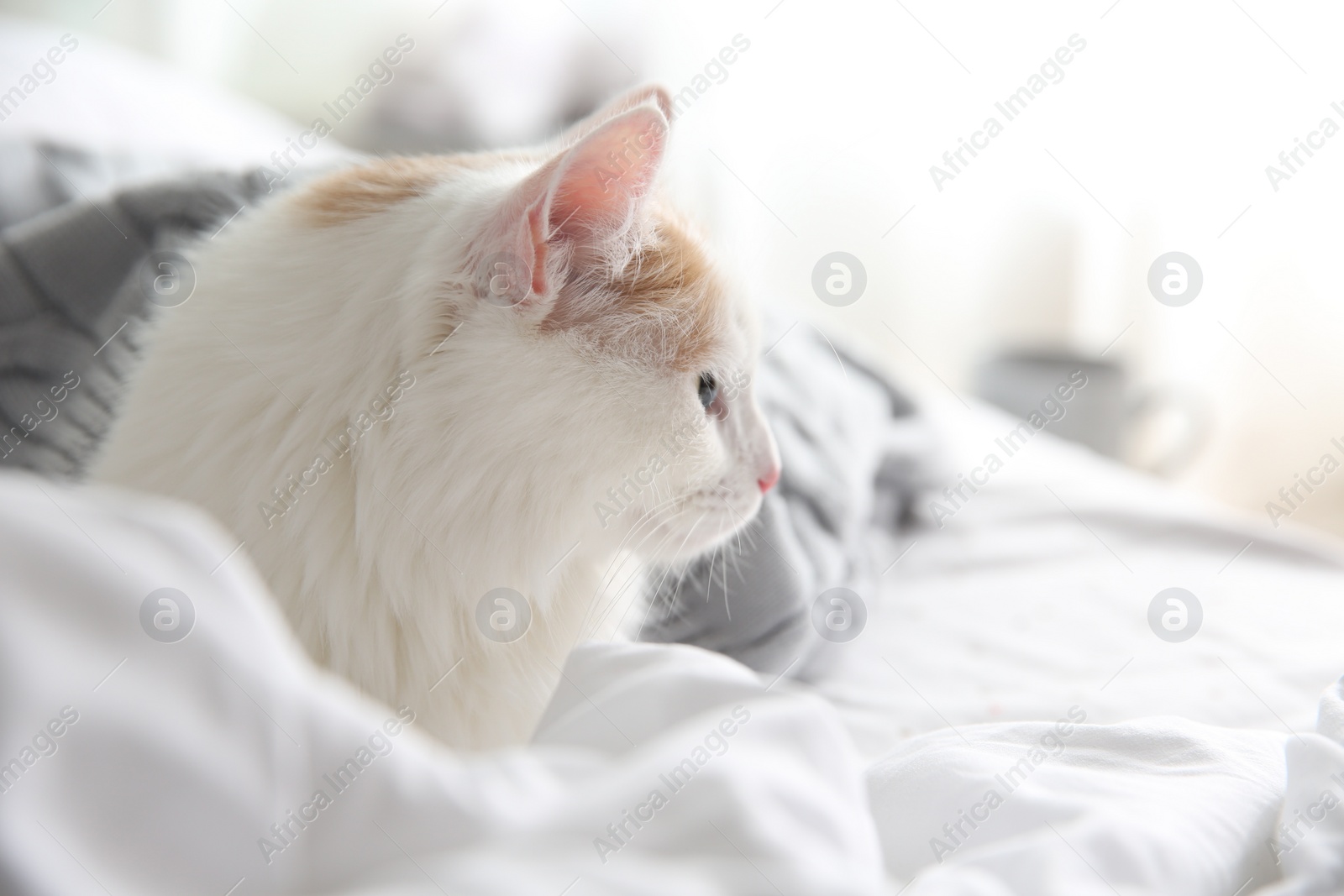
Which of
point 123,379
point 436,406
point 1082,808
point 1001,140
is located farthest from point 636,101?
point 1001,140

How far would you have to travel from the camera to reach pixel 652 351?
2.42 ft

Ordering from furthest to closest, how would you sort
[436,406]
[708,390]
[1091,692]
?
[1091,692] < [708,390] < [436,406]

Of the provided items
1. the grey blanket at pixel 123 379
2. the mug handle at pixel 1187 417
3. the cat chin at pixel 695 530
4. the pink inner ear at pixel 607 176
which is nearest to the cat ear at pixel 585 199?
the pink inner ear at pixel 607 176

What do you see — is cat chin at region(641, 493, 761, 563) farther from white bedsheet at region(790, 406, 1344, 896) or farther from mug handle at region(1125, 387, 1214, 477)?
mug handle at region(1125, 387, 1214, 477)

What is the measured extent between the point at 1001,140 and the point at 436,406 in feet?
8.78

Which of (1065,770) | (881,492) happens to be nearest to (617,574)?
(1065,770)

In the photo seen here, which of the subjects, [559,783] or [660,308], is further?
[660,308]

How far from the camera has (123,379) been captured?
86 cm

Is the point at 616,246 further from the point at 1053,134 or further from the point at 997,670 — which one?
the point at 1053,134

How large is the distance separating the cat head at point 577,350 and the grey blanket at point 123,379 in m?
0.18

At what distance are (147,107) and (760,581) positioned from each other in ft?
3.99

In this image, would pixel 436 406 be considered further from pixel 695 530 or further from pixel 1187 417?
pixel 1187 417

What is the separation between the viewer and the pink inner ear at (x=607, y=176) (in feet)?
2.02

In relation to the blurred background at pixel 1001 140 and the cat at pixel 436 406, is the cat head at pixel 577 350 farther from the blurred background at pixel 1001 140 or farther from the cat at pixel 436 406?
the blurred background at pixel 1001 140
